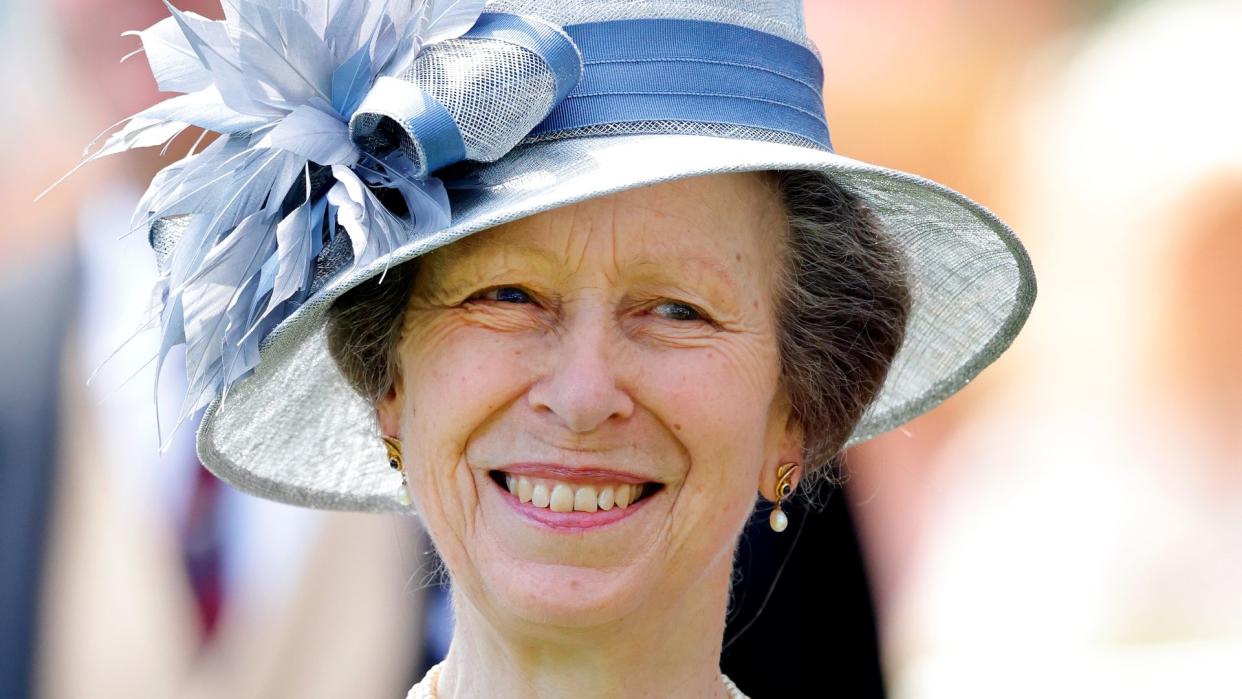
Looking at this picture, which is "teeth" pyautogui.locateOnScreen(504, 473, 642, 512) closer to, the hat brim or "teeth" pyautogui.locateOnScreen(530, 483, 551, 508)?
"teeth" pyautogui.locateOnScreen(530, 483, 551, 508)

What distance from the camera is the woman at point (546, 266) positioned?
2.16 m

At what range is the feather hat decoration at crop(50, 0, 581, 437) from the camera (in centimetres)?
214

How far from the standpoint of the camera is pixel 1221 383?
4.46m

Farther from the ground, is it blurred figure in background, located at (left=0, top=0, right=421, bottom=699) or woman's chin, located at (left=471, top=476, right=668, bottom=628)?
woman's chin, located at (left=471, top=476, right=668, bottom=628)

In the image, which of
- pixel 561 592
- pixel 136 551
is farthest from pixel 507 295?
pixel 136 551

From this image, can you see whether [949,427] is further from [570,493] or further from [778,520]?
[570,493]

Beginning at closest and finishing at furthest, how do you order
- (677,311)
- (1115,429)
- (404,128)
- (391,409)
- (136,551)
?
(404,128) → (677,311) → (391,409) → (136,551) → (1115,429)

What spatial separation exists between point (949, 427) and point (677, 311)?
2.40 metres

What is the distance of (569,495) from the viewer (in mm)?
2277

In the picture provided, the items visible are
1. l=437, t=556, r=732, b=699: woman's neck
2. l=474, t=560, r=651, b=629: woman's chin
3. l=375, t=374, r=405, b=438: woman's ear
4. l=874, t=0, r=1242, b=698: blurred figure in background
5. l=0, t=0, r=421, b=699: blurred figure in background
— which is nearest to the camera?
l=474, t=560, r=651, b=629: woman's chin

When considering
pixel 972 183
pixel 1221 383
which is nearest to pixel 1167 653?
pixel 1221 383

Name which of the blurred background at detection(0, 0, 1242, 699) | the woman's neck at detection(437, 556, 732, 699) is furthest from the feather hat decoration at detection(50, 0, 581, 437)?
the blurred background at detection(0, 0, 1242, 699)

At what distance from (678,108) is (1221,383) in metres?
2.80

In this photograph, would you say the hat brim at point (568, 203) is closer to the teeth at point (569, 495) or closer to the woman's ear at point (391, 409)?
the woman's ear at point (391, 409)
